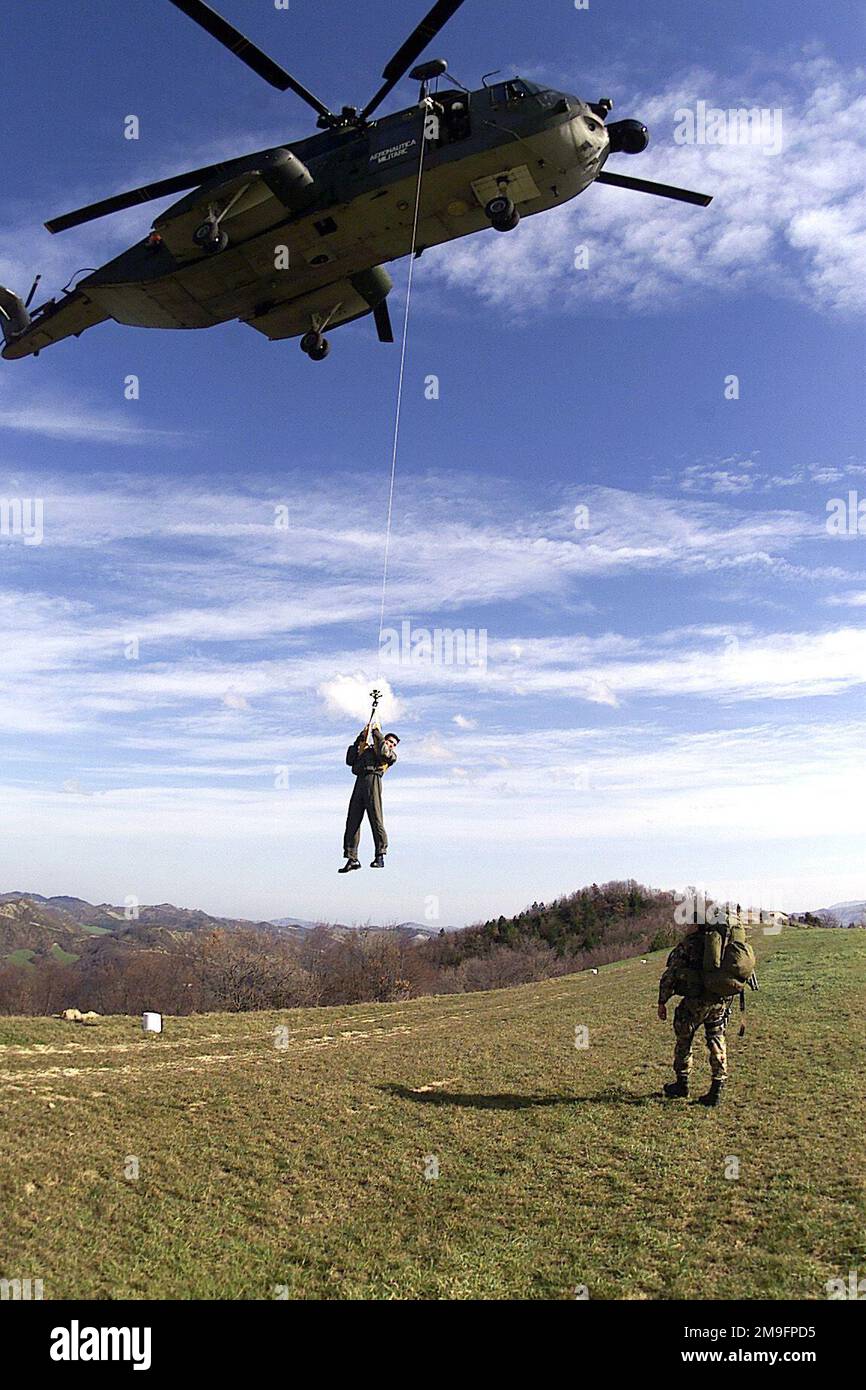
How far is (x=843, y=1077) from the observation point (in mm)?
14305

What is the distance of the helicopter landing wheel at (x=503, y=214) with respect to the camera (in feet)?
47.6

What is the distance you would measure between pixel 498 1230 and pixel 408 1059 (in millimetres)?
9455

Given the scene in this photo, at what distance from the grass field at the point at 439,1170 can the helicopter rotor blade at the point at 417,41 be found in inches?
663

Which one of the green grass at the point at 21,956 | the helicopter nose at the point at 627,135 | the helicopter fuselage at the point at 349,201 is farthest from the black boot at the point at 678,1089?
the green grass at the point at 21,956

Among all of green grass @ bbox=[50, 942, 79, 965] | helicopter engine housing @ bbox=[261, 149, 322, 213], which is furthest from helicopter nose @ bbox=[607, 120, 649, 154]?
green grass @ bbox=[50, 942, 79, 965]

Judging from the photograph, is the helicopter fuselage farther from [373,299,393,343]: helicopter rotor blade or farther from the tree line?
the tree line

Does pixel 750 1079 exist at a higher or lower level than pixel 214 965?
higher

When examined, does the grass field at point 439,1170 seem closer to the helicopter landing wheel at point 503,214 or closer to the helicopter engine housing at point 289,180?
the helicopter landing wheel at point 503,214

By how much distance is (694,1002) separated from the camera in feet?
42.1

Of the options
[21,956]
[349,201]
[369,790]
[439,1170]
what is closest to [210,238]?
[349,201]

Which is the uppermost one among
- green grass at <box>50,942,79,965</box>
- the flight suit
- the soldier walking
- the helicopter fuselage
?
the helicopter fuselage

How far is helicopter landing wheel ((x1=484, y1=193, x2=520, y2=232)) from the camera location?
14.5 meters
